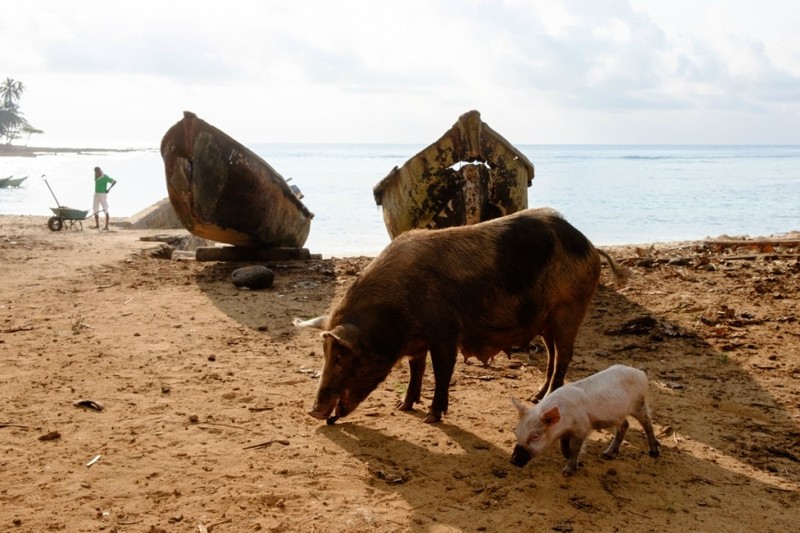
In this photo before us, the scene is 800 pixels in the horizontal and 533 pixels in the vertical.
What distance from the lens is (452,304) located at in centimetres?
583

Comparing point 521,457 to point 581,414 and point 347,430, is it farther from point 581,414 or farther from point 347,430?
point 347,430

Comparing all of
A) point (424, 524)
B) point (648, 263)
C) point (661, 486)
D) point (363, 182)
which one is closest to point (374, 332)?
point (424, 524)

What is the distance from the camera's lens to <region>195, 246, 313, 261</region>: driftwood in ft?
46.1

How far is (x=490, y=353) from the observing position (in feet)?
20.5

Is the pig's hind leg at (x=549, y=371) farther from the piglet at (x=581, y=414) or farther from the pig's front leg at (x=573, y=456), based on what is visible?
the pig's front leg at (x=573, y=456)

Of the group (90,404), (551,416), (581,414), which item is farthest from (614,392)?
(90,404)

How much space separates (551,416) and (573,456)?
415mm

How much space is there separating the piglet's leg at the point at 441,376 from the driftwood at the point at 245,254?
882 centimetres

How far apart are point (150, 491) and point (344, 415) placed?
1.61 meters

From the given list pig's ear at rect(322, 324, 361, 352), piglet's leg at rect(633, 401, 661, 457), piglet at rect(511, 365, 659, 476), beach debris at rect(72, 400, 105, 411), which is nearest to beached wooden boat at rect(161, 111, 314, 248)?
beach debris at rect(72, 400, 105, 411)

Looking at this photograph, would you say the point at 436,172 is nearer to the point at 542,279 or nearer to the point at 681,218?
the point at 542,279

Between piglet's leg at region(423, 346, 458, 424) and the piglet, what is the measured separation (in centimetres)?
88

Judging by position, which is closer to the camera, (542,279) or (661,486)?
(661,486)

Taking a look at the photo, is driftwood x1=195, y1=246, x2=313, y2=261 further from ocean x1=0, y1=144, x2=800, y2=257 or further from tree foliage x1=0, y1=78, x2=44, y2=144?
tree foliage x1=0, y1=78, x2=44, y2=144
